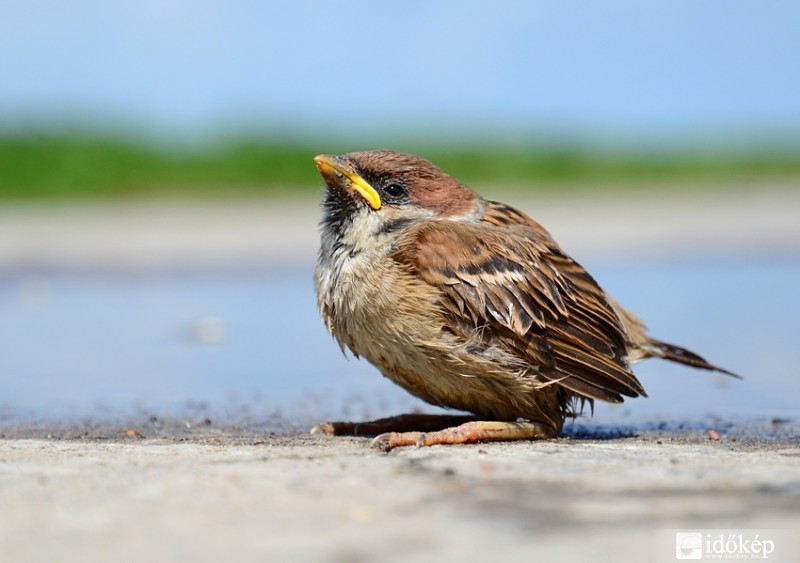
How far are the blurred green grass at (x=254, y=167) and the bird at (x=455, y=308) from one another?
1853 cm

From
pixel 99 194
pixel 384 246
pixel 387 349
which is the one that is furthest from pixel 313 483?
pixel 99 194

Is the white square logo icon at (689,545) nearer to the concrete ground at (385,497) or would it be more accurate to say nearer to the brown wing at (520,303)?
the concrete ground at (385,497)

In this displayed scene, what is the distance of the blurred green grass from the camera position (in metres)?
23.8

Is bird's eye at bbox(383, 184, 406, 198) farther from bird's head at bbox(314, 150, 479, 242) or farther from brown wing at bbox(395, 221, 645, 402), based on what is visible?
brown wing at bbox(395, 221, 645, 402)

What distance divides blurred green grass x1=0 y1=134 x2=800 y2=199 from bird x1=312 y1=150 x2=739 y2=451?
1853 cm

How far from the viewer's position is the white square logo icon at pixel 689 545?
2807mm

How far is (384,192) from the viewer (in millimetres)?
5277

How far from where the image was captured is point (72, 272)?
547 inches

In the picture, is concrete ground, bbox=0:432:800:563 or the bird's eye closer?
concrete ground, bbox=0:432:800:563

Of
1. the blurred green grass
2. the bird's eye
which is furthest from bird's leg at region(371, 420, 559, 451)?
the blurred green grass

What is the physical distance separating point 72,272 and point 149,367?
668 centimetres

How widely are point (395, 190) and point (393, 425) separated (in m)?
1.07

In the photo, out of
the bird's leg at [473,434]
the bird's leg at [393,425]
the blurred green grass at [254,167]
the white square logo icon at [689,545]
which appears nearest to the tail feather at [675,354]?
the bird's leg at [473,434]

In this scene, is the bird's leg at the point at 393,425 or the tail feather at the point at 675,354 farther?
the tail feather at the point at 675,354
